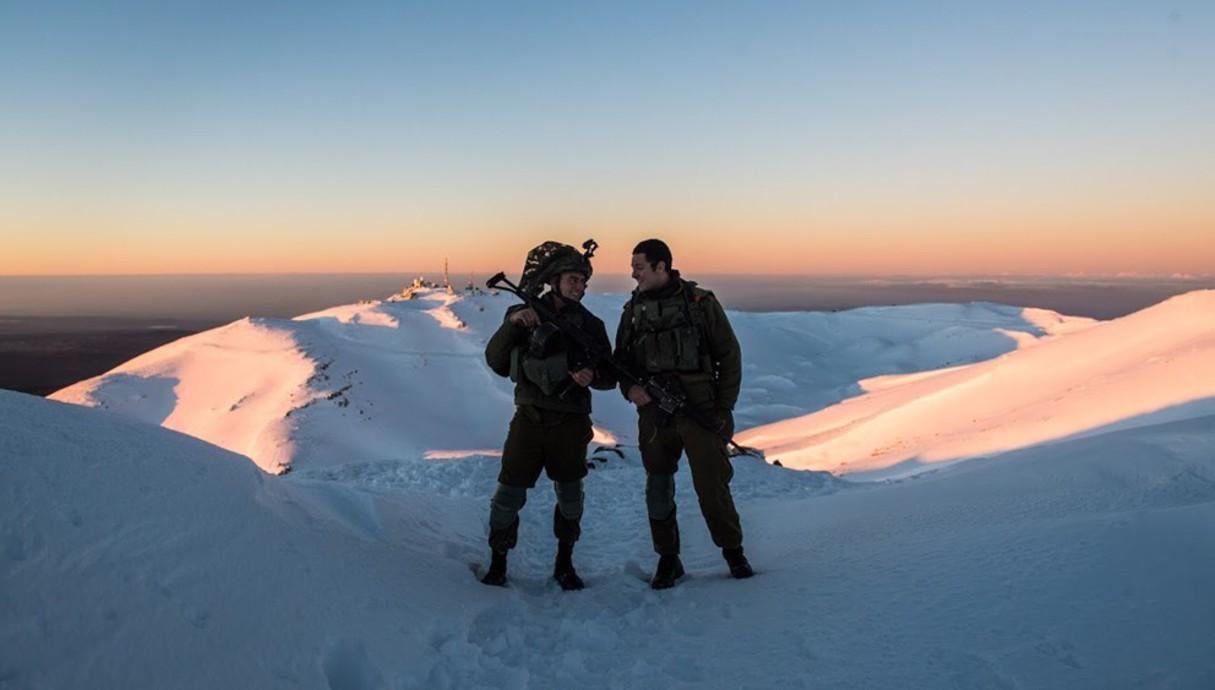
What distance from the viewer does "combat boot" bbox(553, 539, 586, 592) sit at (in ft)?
14.5

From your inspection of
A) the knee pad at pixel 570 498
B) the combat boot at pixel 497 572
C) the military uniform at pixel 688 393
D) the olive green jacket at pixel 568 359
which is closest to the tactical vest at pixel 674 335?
the military uniform at pixel 688 393

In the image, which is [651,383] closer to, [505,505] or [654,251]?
[654,251]

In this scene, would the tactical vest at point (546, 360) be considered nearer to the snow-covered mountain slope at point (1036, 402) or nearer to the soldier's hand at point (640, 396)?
the soldier's hand at point (640, 396)

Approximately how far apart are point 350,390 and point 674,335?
13796 mm

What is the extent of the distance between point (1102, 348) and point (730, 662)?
53.3 feet

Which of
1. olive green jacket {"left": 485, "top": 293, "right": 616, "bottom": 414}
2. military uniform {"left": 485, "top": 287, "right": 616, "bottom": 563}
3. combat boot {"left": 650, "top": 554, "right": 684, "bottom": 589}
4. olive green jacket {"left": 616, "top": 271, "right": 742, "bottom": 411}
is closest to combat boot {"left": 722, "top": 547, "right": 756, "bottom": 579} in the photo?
combat boot {"left": 650, "top": 554, "right": 684, "bottom": 589}

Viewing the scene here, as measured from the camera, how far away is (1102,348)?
14.8m

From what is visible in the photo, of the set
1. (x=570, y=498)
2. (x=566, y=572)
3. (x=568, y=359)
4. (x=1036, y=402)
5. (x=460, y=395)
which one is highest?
(x=568, y=359)

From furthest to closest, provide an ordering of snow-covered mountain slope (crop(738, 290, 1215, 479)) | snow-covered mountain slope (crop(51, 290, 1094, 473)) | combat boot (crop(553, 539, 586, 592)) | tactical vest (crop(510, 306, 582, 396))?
snow-covered mountain slope (crop(51, 290, 1094, 473)) < snow-covered mountain slope (crop(738, 290, 1215, 479)) < combat boot (crop(553, 539, 586, 592)) < tactical vest (crop(510, 306, 582, 396))

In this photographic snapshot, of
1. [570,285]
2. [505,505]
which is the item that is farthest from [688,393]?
[505,505]

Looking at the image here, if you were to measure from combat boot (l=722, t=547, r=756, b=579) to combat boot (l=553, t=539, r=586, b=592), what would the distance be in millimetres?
1065

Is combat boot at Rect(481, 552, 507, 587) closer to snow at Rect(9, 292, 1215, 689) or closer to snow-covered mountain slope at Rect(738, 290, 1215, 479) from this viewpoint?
snow at Rect(9, 292, 1215, 689)

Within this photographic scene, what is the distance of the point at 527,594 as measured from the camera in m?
4.26

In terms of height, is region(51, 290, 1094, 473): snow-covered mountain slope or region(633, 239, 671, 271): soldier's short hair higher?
region(633, 239, 671, 271): soldier's short hair
